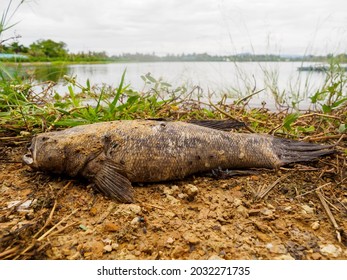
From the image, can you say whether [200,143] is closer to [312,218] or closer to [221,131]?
[221,131]

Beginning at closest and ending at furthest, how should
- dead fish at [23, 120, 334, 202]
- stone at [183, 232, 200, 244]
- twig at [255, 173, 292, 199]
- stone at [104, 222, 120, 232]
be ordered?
stone at [183, 232, 200, 244] → stone at [104, 222, 120, 232] → twig at [255, 173, 292, 199] → dead fish at [23, 120, 334, 202]

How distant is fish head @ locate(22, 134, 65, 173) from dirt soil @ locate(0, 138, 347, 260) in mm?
120

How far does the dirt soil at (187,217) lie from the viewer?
1802 millimetres

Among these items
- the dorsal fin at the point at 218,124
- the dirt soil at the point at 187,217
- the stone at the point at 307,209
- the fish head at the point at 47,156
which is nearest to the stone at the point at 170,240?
the dirt soil at the point at 187,217

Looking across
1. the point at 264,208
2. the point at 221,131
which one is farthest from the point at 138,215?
the point at 221,131

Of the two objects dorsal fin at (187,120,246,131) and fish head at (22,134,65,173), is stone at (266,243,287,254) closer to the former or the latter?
dorsal fin at (187,120,246,131)

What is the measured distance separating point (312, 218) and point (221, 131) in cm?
110

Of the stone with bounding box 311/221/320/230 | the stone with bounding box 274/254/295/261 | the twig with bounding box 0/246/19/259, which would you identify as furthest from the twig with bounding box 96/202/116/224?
the stone with bounding box 311/221/320/230

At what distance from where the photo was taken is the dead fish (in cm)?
254

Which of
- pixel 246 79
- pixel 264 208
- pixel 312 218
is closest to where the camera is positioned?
pixel 312 218

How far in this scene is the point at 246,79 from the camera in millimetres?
6836

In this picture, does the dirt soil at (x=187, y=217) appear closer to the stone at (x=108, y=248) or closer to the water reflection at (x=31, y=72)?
the stone at (x=108, y=248)

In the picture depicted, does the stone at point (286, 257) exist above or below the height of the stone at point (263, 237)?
below

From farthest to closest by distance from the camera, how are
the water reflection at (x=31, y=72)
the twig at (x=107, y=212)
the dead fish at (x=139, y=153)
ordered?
the water reflection at (x=31, y=72), the dead fish at (x=139, y=153), the twig at (x=107, y=212)
